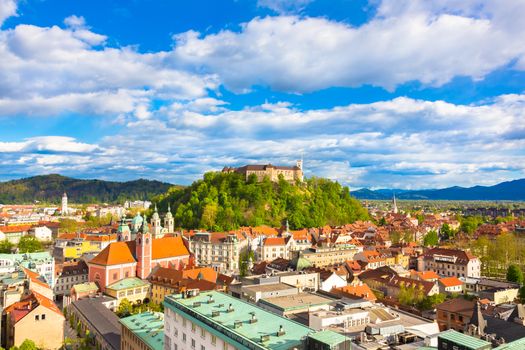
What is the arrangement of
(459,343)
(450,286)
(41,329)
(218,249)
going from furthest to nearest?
(218,249), (450,286), (41,329), (459,343)

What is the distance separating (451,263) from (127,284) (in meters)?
54.7

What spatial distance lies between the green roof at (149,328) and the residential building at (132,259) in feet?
70.4

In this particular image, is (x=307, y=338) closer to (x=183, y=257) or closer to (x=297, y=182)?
(x=183, y=257)

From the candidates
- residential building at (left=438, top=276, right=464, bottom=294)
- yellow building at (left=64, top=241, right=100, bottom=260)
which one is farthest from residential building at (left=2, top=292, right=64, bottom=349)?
residential building at (left=438, top=276, right=464, bottom=294)

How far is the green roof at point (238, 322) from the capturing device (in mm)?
23841

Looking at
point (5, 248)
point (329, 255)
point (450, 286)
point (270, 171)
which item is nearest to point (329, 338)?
point (450, 286)

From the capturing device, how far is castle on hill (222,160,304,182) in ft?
454

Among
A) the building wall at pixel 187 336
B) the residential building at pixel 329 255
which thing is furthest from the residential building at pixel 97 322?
the residential building at pixel 329 255

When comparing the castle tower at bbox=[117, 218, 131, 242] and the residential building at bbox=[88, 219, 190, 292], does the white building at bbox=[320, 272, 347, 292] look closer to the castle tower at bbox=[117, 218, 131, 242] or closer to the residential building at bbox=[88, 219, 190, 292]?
the residential building at bbox=[88, 219, 190, 292]

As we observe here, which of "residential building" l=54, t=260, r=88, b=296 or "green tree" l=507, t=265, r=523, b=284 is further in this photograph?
"green tree" l=507, t=265, r=523, b=284

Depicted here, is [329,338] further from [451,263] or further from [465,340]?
[451,263]

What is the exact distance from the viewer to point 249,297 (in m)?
43.0

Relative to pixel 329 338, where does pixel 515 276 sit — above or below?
below

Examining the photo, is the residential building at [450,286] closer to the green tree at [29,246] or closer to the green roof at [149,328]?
the green roof at [149,328]
